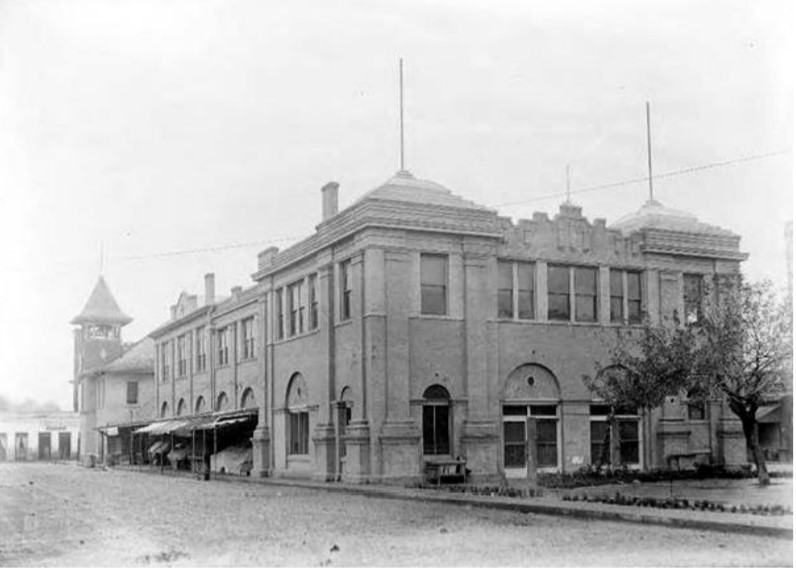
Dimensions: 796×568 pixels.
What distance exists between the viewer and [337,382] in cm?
3181

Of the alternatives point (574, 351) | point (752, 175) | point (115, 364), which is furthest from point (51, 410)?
point (752, 175)

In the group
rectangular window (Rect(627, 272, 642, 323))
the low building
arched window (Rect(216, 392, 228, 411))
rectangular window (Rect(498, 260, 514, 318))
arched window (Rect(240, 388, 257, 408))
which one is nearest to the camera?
rectangular window (Rect(498, 260, 514, 318))

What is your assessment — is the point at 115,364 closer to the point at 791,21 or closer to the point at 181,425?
the point at 181,425

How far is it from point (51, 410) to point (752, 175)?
85.4m

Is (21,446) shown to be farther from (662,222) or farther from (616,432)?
(662,222)

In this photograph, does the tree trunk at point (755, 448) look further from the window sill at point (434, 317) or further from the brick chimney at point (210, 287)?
the brick chimney at point (210, 287)

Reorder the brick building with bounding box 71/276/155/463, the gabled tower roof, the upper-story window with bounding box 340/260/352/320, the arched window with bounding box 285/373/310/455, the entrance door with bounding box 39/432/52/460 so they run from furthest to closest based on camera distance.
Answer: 1. the entrance door with bounding box 39/432/52/460
2. the gabled tower roof
3. the brick building with bounding box 71/276/155/463
4. the arched window with bounding box 285/373/310/455
5. the upper-story window with bounding box 340/260/352/320

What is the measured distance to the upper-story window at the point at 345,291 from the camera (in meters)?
31.1

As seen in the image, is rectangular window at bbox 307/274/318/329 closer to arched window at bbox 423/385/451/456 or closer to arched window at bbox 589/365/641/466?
arched window at bbox 423/385/451/456

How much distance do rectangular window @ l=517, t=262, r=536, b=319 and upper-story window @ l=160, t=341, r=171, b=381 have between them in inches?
1215

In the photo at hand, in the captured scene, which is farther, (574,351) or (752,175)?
(574,351)

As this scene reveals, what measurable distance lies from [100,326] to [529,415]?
6008 centimetres

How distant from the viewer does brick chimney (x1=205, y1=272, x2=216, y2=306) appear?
184 feet

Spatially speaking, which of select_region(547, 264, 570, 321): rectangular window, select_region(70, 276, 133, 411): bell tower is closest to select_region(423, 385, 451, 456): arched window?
select_region(547, 264, 570, 321): rectangular window
